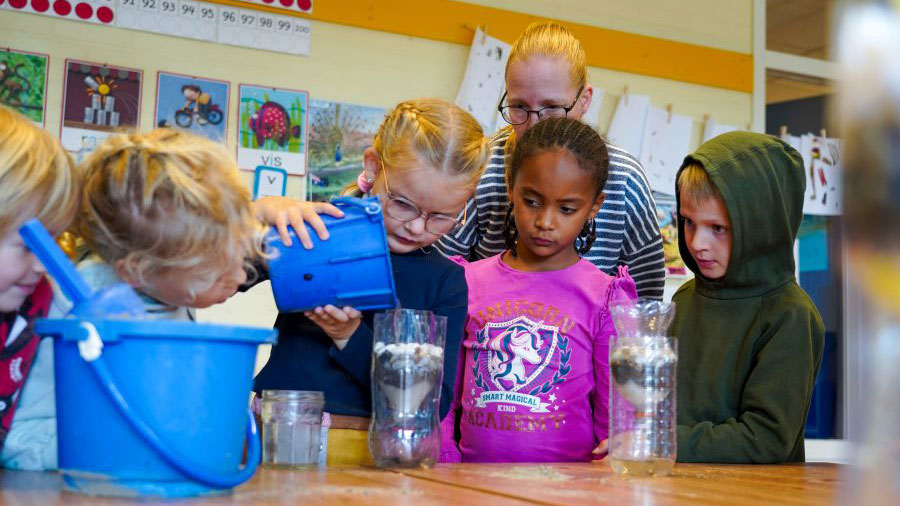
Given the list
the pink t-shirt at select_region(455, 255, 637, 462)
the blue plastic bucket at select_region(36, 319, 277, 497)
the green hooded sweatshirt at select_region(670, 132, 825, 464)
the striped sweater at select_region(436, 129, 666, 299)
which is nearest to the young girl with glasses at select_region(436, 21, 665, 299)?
the striped sweater at select_region(436, 129, 666, 299)

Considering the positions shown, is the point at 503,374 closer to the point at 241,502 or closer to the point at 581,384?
the point at 581,384

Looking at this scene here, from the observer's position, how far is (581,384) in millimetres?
1594

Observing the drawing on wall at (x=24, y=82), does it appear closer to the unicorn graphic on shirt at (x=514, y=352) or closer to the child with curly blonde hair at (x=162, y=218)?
the unicorn graphic on shirt at (x=514, y=352)

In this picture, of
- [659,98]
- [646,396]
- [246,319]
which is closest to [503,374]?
[646,396]

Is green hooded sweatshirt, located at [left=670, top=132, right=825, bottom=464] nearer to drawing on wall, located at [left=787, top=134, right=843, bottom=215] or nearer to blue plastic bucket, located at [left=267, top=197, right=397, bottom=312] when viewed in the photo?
blue plastic bucket, located at [left=267, top=197, right=397, bottom=312]

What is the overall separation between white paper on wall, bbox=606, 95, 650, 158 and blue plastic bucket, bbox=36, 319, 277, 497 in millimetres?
3174

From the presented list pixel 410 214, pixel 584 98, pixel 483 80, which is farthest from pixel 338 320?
pixel 483 80

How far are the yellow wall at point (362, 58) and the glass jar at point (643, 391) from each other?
2100mm

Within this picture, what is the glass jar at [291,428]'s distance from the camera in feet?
3.55

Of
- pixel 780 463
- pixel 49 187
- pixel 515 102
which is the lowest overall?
pixel 780 463

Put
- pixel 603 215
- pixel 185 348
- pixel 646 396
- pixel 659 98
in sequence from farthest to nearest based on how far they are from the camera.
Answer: pixel 659 98 < pixel 603 215 < pixel 646 396 < pixel 185 348

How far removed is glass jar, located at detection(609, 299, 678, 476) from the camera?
42.1 inches

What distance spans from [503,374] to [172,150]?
0.84 metres

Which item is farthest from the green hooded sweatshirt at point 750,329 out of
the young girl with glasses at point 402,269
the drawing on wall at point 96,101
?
the drawing on wall at point 96,101
